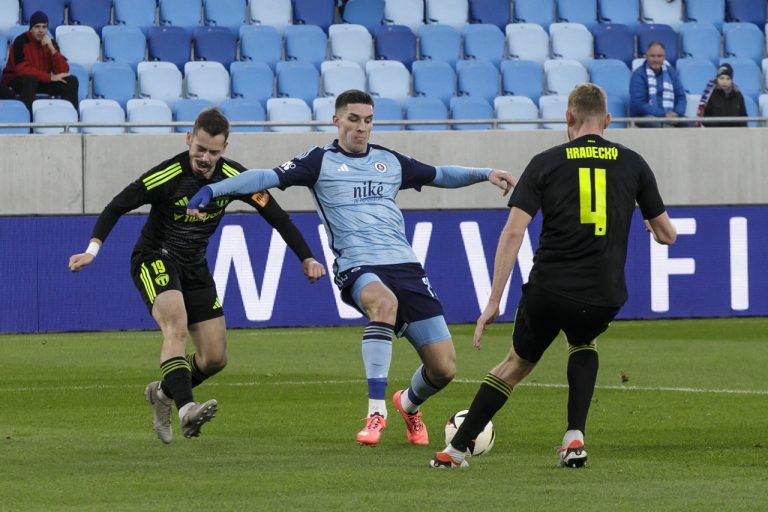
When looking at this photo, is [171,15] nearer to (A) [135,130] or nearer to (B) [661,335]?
(A) [135,130]

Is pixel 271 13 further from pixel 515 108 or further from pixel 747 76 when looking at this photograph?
pixel 747 76

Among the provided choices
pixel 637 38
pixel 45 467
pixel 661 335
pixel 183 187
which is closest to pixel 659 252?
pixel 661 335

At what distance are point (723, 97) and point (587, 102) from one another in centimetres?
1310

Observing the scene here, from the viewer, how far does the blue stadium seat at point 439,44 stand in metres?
21.9

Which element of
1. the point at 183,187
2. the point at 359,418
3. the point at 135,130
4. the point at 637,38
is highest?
the point at 637,38

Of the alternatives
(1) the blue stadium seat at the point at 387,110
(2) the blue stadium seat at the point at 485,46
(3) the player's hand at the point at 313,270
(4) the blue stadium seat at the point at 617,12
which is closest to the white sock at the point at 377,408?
(3) the player's hand at the point at 313,270

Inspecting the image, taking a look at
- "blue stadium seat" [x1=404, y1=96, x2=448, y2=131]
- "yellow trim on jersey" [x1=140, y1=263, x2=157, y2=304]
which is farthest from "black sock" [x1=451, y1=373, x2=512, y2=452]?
"blue stadium seat" [x1=404, y1=96, x2=448, y2=131]

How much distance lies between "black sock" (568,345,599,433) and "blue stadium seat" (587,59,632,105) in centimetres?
1383

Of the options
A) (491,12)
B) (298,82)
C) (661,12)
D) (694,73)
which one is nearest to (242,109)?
(298,82)

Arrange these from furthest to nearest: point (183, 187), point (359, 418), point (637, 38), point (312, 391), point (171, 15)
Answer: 1. point (637, 38)
2. point (171, 15)
3. point (312, 391)
4. point (359, 418)
5. point (183, 187)

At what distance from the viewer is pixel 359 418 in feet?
34.7

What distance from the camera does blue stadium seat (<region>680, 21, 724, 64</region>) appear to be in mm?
23000

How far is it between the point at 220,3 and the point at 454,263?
5.37 metres

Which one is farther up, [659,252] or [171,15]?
[171,15]
